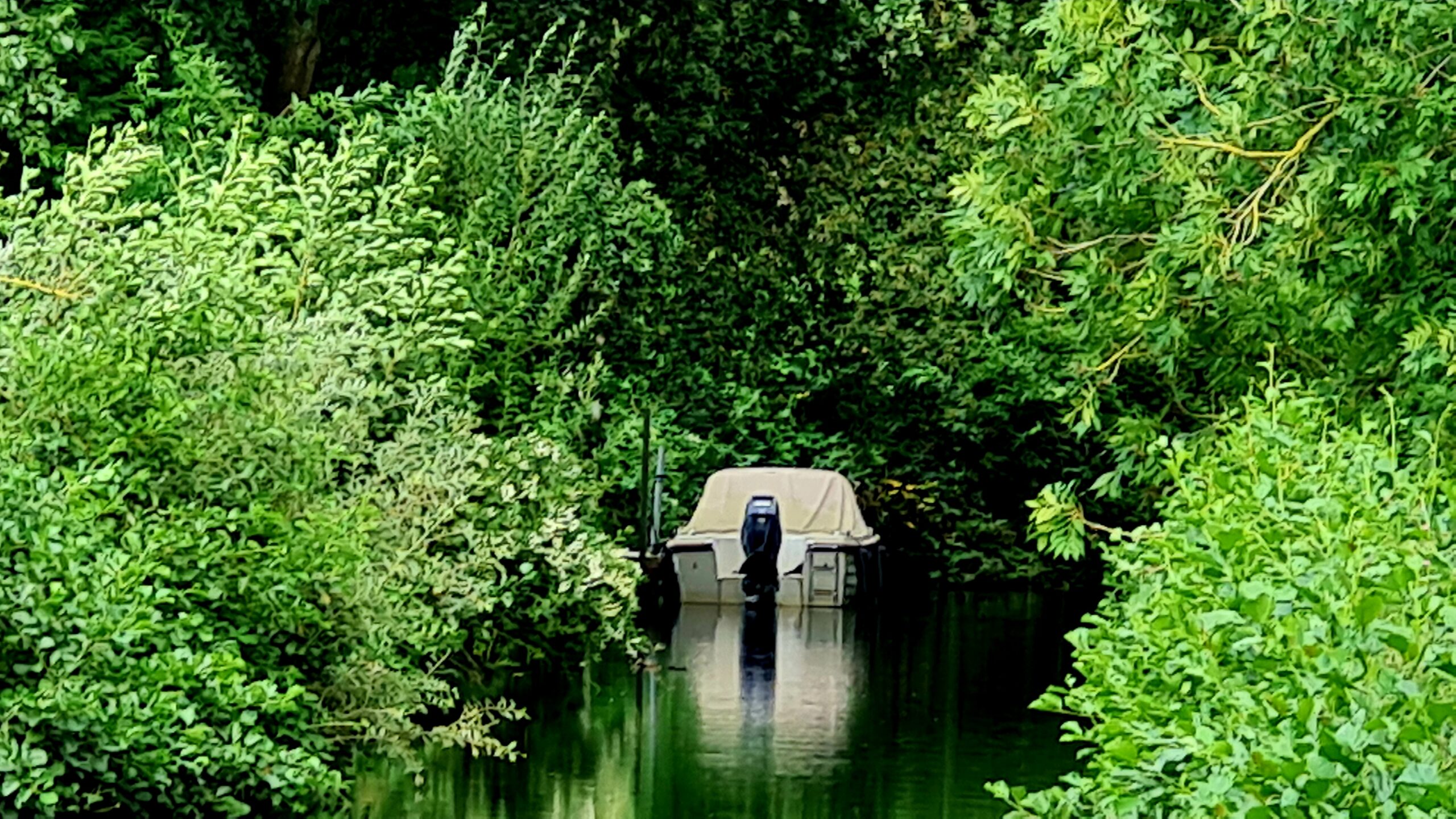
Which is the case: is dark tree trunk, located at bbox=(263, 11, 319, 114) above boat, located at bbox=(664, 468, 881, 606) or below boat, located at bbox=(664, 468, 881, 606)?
above

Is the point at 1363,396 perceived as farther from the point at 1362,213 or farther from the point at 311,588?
the point at 311,588

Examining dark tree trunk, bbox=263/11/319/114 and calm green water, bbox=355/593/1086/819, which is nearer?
calm green water, bbox=355/593/1086/819

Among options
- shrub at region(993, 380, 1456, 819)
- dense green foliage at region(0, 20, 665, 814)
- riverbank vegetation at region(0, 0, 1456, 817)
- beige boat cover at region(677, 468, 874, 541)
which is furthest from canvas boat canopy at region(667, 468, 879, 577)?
shrub at region(993, 380, 1456, 819)

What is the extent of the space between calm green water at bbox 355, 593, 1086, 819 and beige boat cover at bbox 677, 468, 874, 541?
14.7ft

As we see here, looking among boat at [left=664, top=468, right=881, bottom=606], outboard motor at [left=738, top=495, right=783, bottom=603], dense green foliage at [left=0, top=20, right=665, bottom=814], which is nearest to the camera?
dense green foliage at [left=0, top=20, right=665, bottom=814]

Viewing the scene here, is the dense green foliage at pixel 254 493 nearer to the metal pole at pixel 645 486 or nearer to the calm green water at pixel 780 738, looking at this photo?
the calm green water at pixel 780 738

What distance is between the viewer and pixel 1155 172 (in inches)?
728

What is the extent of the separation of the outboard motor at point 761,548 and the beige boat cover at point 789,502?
0.38 metres

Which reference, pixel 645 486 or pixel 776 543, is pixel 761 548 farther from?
pixel 645 486

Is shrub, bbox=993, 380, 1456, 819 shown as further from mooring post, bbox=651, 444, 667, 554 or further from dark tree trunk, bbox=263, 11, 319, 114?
mooring post, bbox=651, 444, 667, 554

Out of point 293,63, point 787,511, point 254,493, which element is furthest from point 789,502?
point 254,493

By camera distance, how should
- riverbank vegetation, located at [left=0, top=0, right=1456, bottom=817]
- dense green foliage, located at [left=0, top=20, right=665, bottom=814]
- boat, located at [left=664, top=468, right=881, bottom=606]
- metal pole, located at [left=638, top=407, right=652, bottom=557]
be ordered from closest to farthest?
riverbank vegetation, located at [left=0, top=0, right=1456, bottom=817] → dense green foliage, located at [left=0, top=20, right=665, bottom=814] → metal pole, located at [left=638, top=407, right=652, bottom=557] → boat, located at [left=664, top=468, right=881, bottom=606]

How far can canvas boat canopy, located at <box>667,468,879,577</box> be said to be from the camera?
35.8 metres

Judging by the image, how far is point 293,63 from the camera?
86.9ft
